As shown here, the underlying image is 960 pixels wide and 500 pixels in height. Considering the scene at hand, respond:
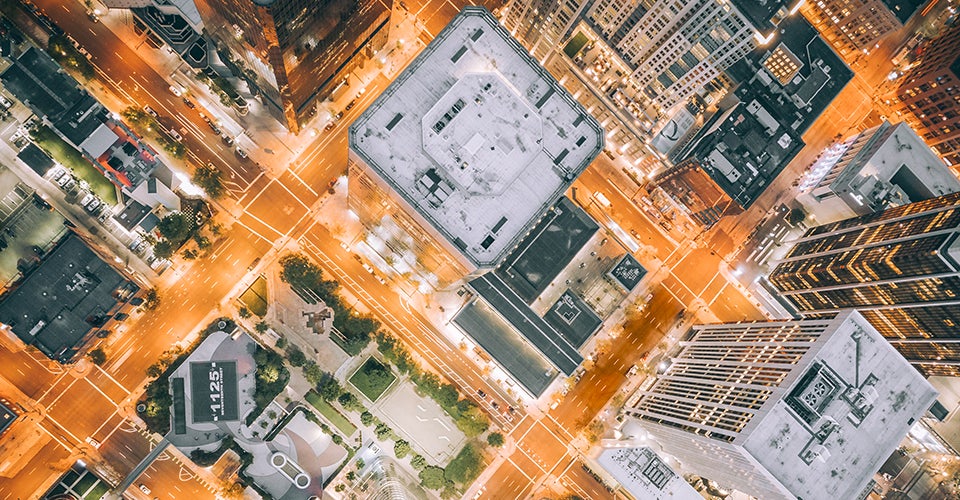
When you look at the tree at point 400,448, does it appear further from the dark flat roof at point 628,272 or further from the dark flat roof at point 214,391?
the dark flat roof at point 628,272

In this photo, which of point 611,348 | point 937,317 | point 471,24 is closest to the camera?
point 471,24

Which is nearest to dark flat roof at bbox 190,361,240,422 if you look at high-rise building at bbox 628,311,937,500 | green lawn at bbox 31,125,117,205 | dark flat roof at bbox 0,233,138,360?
dark flat roof at bbox 0,233,138,360

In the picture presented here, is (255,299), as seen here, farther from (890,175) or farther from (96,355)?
(890,175)

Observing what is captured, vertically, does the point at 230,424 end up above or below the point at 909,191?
below

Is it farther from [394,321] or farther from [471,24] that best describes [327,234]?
[471,24]

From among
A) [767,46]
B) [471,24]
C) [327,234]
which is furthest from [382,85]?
[767,46]

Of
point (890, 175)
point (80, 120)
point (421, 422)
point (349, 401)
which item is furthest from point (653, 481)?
point (80, 120)

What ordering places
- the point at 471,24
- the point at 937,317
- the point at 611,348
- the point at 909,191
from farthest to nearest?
the point at 611,348 → the point at 909,191 → the point at 937,317 → the point at 471,24
